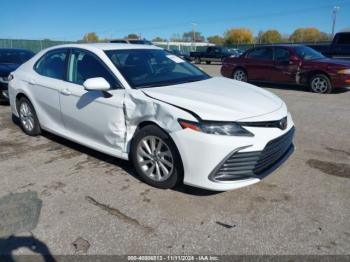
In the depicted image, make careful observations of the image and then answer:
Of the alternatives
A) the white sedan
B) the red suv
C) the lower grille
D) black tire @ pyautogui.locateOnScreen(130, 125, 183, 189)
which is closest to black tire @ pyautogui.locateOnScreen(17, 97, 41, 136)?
the white sedan

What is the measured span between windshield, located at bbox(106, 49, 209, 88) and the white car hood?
0.77 ft

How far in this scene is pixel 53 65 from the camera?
4957 millimetres

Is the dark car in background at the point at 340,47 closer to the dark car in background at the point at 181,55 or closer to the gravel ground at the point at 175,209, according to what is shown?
the dark car in background at the point at 181,55

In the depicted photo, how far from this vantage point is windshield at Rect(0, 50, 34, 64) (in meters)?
9.56

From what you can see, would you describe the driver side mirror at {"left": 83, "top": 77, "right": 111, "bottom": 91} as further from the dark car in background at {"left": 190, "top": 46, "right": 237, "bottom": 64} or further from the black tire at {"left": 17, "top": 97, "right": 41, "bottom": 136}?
the dark car in background at {"left": 190, "top": 46, "right": 237, "bottom": 64}

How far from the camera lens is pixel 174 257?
2.63 m

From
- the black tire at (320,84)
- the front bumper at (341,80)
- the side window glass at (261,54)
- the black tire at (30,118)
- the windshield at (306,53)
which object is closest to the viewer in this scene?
the black tire at (30,118)

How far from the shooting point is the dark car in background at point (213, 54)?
2775 cm

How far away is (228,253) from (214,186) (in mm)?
733

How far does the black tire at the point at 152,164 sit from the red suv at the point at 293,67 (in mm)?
8162

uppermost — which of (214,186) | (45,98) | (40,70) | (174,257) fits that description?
(40,70)

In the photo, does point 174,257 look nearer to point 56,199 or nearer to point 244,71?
point 56,199

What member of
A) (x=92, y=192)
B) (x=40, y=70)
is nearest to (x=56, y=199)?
(x=92, y=192)

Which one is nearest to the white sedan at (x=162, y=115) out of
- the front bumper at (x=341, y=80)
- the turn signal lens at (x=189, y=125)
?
the turn signal lens at (x=189, y=125)
